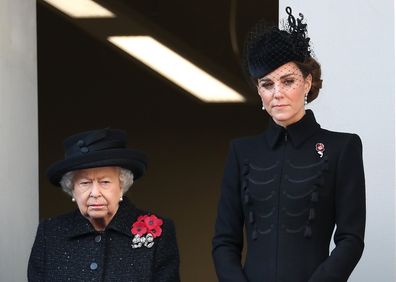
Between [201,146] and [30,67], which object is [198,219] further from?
[30,67]

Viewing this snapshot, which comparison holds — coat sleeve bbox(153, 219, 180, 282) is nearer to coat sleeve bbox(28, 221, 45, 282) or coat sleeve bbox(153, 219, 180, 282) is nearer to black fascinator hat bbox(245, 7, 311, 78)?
coat sleeve bbox(28, 221, 45, 282)

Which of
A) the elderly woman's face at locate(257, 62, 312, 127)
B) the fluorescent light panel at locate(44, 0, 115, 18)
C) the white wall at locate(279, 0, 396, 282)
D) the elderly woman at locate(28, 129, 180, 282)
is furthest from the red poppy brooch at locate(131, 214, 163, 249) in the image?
the fluorescent light panel at locate(44, 0, 115, 18)

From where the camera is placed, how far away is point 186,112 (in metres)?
9.89

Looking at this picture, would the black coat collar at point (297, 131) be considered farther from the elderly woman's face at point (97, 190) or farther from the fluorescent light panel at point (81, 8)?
the fluorescent light panel at point (81, 8)

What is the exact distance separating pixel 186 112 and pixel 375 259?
5.56 metres

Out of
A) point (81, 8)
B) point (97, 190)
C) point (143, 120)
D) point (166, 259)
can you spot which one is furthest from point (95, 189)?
point (143, 120)

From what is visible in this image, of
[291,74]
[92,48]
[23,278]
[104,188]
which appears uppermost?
[92,48]

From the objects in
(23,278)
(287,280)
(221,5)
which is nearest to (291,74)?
(287,280)

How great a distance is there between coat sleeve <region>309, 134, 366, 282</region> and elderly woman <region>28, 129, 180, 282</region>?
720 mm

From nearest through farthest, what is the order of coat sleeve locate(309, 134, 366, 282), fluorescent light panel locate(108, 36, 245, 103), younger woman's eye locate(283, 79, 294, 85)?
coat sleeve locate(309, 134, 366, 282) → younger woman's eye locate(283, 79, 294, 85) → fluorescent light panel locate(108, 36, 245, 103)

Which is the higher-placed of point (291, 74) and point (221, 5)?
point (221, 5)

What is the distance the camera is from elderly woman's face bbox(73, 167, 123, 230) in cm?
396

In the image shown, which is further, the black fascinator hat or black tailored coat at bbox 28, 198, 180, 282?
black tailored coat at bbox 28, 198, 180, 282

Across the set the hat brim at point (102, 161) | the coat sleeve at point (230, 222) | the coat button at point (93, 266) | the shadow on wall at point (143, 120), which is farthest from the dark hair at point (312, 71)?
the shadow on wall at point (143, 120)
